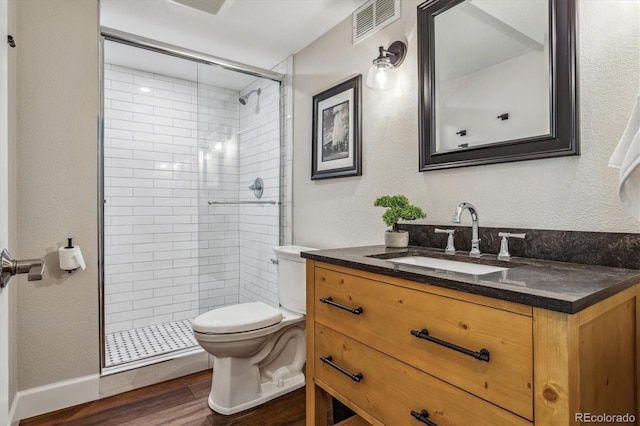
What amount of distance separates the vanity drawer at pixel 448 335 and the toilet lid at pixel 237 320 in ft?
2.25

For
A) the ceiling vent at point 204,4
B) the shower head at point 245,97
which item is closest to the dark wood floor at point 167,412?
the shower head at point 245,97

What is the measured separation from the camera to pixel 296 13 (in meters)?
2.17

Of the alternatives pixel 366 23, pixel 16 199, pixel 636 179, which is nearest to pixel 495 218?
pixel 636 179

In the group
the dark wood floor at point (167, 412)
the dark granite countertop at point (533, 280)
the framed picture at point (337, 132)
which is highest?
the framed picture at point (337, 132)

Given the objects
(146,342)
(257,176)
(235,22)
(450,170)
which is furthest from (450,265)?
(146,342)

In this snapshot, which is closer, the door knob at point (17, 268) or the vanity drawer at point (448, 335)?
the door knob at point (17, 268)

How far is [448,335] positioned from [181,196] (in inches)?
115

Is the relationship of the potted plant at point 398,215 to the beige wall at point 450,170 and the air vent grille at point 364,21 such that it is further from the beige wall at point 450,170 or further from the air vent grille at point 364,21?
the air vent grille at point 364,21

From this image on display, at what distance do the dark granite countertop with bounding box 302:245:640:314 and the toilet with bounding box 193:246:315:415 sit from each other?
2.62 ft

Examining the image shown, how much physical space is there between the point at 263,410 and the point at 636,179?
6.13 ft

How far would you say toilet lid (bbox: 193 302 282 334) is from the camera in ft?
5.83

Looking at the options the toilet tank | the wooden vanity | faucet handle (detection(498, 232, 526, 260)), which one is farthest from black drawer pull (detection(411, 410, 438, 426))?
the toilet tank

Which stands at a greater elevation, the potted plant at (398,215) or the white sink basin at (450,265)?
the potted plant at (398,215)

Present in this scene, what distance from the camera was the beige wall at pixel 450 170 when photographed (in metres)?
1.12
